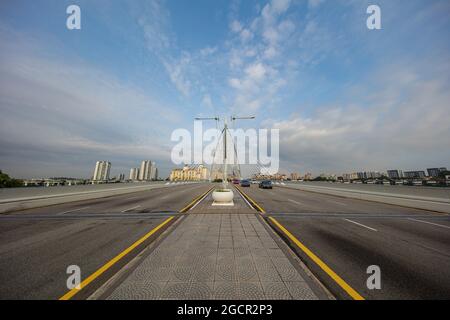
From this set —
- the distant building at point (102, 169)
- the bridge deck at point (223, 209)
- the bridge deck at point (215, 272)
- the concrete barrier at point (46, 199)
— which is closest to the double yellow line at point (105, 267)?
the bridge deck at point (215, 272)

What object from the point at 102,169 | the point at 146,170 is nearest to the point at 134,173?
the point at 146,170

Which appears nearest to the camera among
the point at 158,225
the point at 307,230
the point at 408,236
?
the point at 408,236

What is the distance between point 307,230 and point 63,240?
8048 millimetres

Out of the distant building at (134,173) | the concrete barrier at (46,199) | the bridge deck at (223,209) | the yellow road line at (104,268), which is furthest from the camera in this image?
the distant building at (134,173)

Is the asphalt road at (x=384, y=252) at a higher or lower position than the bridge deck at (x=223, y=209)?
higher

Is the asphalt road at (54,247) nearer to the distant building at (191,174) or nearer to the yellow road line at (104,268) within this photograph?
the yellow road line at (104,268)

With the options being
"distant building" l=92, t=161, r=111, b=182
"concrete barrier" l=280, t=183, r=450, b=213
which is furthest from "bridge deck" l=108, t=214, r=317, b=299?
"distant building" l=92, t=161, r=111, b=182

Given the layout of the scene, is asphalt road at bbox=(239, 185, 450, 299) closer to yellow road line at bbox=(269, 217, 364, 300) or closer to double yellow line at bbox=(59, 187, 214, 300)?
yellow road line at bbox=(269, 217, 364, 300)

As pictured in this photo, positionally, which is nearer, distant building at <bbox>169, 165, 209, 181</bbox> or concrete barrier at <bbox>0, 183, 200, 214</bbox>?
concrete barrier at <bbox>0, 183, 200, 214</bbox>

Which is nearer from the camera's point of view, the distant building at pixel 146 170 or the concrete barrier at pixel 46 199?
the concrete barrier at pixel 46 199
